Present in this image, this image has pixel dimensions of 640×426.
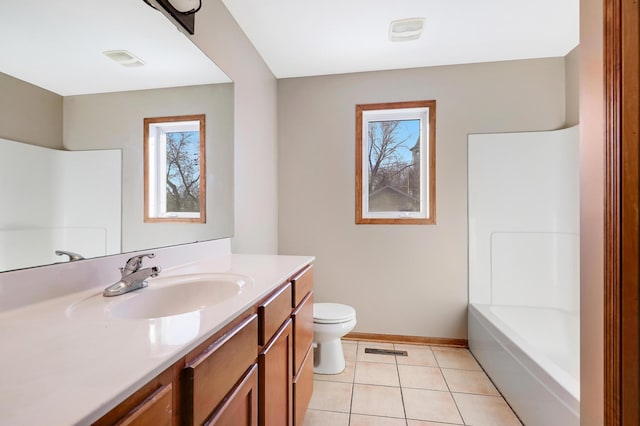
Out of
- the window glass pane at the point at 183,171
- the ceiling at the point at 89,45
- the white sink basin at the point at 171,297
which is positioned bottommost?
the white sink basin at the point at 171,297

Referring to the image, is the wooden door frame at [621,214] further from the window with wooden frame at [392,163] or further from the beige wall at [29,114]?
the window with wooden frame at [392,163]

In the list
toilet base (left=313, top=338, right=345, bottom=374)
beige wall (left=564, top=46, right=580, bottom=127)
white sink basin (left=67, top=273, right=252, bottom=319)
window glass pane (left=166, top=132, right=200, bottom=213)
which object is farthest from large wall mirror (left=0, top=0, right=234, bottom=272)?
beige wall (left=564, top=46, right=580, bottom=127)

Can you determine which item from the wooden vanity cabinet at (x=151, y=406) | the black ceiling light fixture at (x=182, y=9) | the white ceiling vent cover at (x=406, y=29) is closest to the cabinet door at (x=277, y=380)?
the wooden vanity cabinet at (x=151, y=406)

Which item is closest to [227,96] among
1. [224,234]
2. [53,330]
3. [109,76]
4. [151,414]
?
[109,76]

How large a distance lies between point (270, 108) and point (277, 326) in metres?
2.00

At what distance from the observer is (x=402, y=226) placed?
252 cm

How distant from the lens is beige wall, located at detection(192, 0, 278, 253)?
5.49 ft

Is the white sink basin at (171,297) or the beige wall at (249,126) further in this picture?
the beige wall at (249,126)

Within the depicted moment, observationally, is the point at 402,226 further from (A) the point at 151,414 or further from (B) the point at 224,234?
(A) the point at 151,414

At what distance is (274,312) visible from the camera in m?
1.06

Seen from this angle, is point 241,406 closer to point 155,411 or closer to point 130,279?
point 155,411

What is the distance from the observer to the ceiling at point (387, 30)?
1790 millimetres

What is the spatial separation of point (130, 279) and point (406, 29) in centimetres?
219

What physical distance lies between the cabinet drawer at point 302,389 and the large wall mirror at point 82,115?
0.86m
